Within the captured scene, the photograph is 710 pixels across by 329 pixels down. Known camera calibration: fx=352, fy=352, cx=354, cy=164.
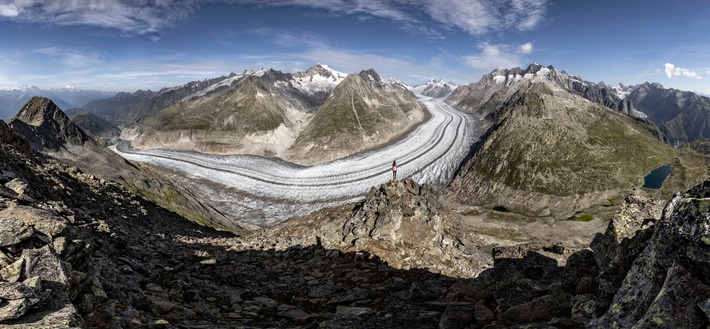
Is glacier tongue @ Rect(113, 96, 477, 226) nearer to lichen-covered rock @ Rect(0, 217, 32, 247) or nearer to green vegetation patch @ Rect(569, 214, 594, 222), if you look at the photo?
green vegetation patch @ Rect(569, 214, 594, 222)

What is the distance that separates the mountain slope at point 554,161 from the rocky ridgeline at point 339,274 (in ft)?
302

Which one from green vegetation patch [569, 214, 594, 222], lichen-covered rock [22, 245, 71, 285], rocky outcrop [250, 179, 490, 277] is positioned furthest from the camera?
green vegetation patch [569, 214, 594, 222]

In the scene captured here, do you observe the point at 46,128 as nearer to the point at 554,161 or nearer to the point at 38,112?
the point at 38,112

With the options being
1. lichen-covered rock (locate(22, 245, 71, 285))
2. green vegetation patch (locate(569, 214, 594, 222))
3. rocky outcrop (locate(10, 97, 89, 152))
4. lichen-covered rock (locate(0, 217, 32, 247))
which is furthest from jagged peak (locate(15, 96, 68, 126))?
green vegetation patch (locate(569, 214, 594, 222))

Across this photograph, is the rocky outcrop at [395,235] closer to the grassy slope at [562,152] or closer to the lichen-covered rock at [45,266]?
the lichen-covered rock at [45,266]

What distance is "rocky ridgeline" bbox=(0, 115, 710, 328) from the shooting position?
848 cm

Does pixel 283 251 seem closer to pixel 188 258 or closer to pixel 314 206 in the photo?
pixel 188 258

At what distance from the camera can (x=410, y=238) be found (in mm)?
28031

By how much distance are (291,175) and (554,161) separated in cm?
9882

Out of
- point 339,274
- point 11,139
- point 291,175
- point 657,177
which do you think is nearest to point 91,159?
point 11,139

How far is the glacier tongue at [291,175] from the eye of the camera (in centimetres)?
10700

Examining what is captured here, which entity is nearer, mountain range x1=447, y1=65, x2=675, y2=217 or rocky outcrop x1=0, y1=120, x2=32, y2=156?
rocky outcrop x1=0, y1=120, x2=32, y2=156

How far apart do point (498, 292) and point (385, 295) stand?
6.85 meters

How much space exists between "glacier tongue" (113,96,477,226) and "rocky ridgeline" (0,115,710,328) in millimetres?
69652
